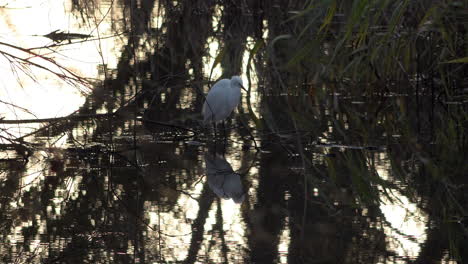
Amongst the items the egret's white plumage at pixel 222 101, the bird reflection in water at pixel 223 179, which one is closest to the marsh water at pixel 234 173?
the bird reflection in water at pixel 223 179

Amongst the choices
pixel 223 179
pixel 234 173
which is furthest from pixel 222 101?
pixel 223 179

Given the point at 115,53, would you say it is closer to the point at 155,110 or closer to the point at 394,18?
the point at 155,110

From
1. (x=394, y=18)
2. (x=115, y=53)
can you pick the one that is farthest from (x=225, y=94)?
(x=115, y=53)

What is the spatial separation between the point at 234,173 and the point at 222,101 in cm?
124

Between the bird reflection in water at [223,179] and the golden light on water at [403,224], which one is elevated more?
the bird reflection in water at [223,179]

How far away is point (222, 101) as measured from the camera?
6785 mm

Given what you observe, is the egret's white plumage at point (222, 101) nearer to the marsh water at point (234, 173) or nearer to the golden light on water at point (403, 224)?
the marsh water at point (234, 173)

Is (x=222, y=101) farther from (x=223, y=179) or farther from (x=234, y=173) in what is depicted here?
(x=223, y=179)

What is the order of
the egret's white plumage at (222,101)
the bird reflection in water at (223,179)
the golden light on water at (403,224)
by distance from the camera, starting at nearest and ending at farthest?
the golden light on water at (403,224) → the bird reflection in water at (223,179) → the egret's white plumage at (222,101)

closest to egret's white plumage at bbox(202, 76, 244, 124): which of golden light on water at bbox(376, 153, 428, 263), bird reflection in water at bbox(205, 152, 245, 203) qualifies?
bird reflection in water at bbox(205, 152, 245, 203)

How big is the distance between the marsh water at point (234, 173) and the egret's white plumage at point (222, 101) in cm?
13

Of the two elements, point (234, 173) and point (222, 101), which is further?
point (222, 101)

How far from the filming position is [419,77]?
846 centimetres

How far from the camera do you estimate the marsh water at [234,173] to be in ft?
13.6
